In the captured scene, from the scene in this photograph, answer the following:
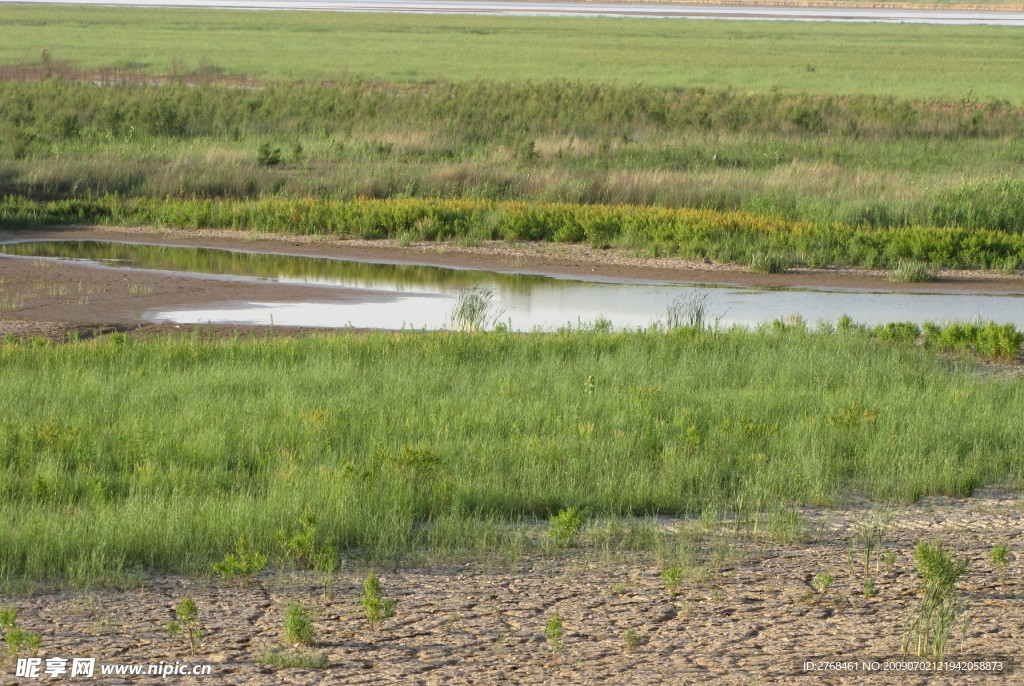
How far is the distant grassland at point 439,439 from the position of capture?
25.6 ft

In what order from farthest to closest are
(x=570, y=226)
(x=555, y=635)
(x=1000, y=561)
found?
(x=570, y=226) < (x=1000, y=561) < (x=555, y=635)

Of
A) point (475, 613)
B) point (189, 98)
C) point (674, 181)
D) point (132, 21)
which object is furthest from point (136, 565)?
point (132, 21)

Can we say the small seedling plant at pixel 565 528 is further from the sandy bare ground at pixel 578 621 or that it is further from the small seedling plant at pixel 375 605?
the small seedling plant at pixel 375 605

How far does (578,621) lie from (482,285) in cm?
1525

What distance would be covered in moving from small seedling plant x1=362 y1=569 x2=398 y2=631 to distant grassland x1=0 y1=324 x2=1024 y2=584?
3.61 feet

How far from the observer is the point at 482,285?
21.4 metres

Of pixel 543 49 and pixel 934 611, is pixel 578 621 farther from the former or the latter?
pixel 543 49

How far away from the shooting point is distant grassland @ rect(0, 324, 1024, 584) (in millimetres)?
7812

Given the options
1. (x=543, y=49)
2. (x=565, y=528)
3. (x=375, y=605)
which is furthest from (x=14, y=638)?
(x=543, y=49)

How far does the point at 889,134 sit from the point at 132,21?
3331 inches

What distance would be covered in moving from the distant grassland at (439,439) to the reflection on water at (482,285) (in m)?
3.40

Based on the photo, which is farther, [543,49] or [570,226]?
[543,49]

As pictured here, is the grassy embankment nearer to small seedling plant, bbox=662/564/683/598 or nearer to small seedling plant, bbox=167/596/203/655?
small seedling plant, bbox=662/564/683/598

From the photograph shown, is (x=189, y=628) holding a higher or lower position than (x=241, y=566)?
lower
